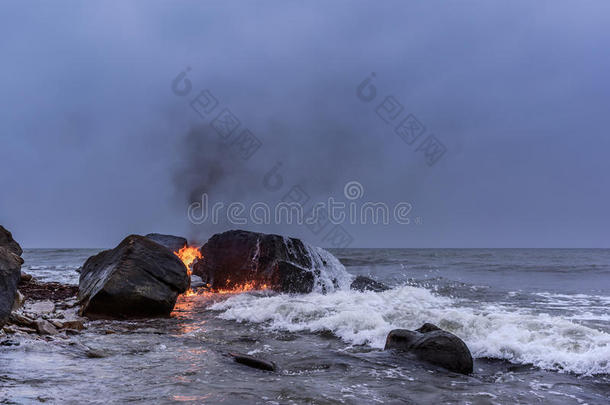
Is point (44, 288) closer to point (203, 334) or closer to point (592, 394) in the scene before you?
point (203, 334)

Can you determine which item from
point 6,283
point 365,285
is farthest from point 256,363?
point 365,285

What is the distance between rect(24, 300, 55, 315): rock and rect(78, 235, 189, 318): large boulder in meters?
0.73

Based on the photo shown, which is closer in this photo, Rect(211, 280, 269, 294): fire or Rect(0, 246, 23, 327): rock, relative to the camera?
Rect(0, 246, 23, 327): rock

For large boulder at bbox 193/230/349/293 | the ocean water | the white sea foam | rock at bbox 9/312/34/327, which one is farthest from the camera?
large boulder at bbox 193/230/349/293

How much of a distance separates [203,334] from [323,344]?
247cm

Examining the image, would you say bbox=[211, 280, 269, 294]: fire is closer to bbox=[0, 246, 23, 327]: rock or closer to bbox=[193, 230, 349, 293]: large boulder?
bbox=[193, 230, 349, 293]: large boulder

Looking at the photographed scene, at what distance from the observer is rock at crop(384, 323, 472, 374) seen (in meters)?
6.24

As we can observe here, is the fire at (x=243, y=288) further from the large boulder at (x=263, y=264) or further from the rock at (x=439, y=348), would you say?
the rock at (x=439, y=348)

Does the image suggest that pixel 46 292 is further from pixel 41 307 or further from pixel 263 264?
pixel 263 264

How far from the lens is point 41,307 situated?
1063 centimetres

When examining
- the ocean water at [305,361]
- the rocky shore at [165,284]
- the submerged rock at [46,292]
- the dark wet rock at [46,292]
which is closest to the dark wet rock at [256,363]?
the rocky shore at [165,284]

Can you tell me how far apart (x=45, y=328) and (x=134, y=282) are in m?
2.78

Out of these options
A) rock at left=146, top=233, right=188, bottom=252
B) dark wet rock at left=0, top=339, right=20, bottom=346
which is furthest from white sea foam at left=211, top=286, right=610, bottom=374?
rock at left=146, top=233, right=188, bottom=252

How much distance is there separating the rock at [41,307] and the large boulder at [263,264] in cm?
564
